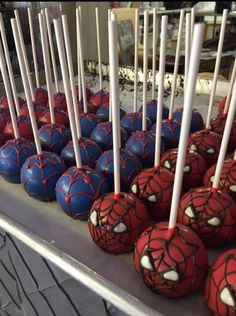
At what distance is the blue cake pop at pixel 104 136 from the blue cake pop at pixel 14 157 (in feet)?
0.56

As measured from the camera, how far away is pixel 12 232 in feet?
1.87

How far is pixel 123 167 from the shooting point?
2.59 feet

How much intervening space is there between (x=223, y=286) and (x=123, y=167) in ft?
1.16

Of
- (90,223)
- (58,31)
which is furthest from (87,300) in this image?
(58,31)

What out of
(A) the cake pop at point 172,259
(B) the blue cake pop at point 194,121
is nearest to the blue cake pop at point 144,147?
(B) the blue cake pop at point 194,121

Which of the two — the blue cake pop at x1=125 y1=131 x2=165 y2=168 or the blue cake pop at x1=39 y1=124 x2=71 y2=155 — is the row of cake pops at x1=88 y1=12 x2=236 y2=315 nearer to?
the blue cake pop at x1=125 y1=131 x2=165 y2=168

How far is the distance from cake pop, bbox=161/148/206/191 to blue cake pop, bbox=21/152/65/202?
9.9 inches

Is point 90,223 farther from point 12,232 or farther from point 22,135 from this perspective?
point 22,135

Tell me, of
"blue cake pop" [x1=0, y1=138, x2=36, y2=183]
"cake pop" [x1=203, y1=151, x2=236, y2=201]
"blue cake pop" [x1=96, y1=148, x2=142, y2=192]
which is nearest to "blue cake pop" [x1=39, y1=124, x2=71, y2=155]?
"blue cake pop" [x1=0, y1=138, x2=36, y2=183]

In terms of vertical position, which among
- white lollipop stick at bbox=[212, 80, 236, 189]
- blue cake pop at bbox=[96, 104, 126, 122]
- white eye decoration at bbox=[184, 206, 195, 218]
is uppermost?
white lollipop stick at bbox=[212, 80, 236, 189]

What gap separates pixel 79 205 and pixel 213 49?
73.2 inches

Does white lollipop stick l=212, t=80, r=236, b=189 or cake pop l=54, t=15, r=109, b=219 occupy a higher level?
white lollipop stick l=212, t=80, r=236, b=189

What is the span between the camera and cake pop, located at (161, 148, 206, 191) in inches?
31.6

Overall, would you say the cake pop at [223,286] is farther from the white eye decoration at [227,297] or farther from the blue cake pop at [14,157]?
the blue cake pop at [14,157]
